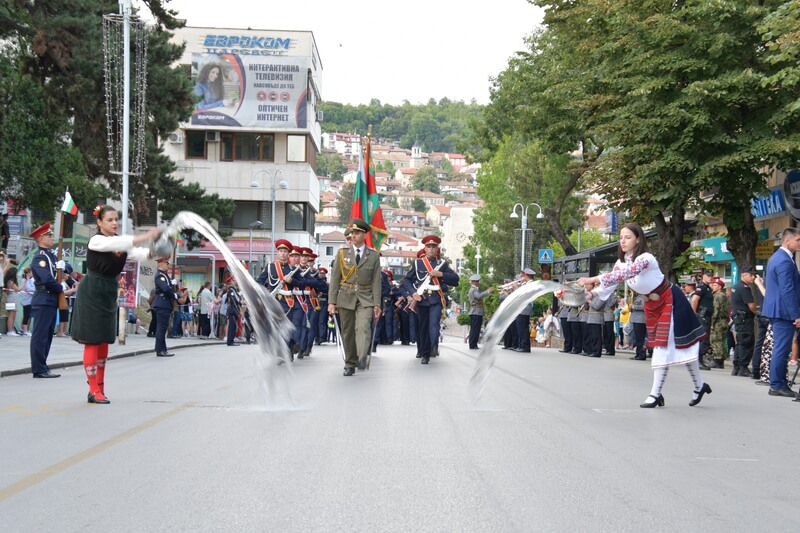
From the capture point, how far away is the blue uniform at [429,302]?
713 inches

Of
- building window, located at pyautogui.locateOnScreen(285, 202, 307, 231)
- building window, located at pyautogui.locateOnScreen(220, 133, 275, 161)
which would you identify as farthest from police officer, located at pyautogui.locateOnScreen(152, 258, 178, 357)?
building window, located at pyautogui.locateOnScreen(285, 202, 307, 231)

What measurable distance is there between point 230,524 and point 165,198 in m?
39.2

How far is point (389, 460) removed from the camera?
7242mm

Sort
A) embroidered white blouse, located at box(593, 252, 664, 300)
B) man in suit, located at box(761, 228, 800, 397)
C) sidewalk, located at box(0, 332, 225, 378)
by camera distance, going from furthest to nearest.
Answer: sidewalk, located at box(0, 332, 225, 378), man in suit, located at box(761, 228, 800, 397), embroidered white blouse, located at box(593, 252, 664, 300)

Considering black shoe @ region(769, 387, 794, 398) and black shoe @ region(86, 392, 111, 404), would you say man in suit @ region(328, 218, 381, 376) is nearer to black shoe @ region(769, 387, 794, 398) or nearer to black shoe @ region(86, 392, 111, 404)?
black shoe @ region(86, 392, 111, 404)

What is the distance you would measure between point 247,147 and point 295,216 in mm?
6041

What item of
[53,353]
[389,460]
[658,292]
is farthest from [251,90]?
[389,460]

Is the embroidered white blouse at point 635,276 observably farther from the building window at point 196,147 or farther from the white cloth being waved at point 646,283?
the building window at point 196,147

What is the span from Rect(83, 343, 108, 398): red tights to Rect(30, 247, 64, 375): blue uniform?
10.2ft

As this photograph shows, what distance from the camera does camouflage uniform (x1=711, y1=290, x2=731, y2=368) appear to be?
2055 centimetres

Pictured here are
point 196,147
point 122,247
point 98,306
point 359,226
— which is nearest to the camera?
point 122,247

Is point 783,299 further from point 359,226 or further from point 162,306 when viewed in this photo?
point 162,306

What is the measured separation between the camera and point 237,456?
7.34 m

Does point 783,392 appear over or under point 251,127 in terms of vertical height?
under
